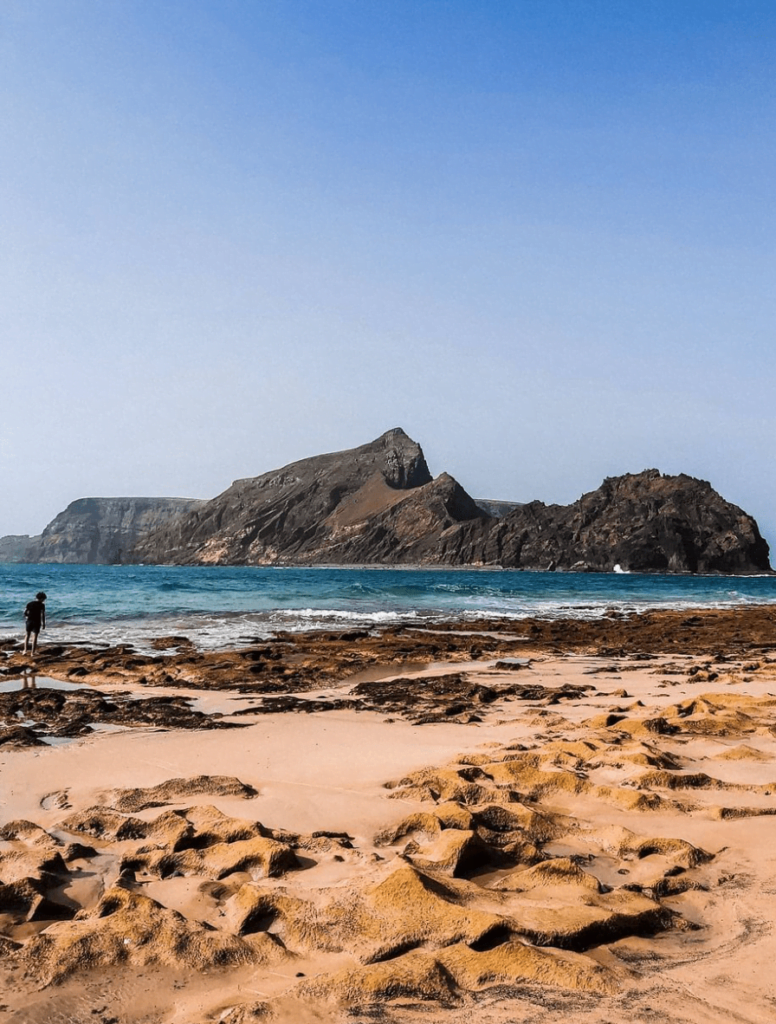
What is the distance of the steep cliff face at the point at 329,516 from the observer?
161 metres

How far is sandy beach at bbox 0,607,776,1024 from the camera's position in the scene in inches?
113

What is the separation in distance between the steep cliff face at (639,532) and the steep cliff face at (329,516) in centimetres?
Answer: 2118

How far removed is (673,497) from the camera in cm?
13062

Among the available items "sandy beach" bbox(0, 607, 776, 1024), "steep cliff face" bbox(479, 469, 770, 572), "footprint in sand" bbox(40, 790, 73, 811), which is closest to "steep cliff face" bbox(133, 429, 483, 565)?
"steep cliff face" bbox(479, 469, 770, 572)

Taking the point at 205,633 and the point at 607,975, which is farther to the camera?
the point at 205,633

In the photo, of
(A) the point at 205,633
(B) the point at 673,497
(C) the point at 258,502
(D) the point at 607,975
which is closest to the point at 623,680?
(D) the point at 607,975

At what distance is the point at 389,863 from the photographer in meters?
4.05

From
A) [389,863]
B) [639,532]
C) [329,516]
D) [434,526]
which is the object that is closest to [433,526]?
[434,526]

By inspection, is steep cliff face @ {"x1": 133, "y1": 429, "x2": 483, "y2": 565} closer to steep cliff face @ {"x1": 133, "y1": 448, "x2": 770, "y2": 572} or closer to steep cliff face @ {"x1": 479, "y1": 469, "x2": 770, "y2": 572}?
steep cliff face @ {"x1": 133, "y1": 448, "x2": 770, "y2": 572}

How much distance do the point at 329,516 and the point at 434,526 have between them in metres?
31.4

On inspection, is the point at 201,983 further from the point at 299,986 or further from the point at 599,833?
the point at 599,833

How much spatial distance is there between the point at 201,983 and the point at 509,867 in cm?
188

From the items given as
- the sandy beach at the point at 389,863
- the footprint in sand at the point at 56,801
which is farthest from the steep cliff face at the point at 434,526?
the footprint in sand at the point at 56,801

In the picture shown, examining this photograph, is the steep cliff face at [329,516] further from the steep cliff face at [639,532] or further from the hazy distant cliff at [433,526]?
the steep cliff face at [639,532]
